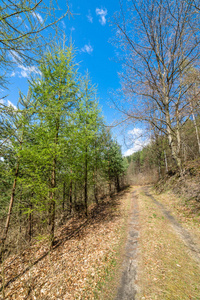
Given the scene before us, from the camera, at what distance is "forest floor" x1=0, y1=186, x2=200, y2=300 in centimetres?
336

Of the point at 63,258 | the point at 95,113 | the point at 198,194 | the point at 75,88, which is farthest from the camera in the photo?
the point at 95,113

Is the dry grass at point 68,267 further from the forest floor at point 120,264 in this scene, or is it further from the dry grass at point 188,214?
the dry grass at point 188,214

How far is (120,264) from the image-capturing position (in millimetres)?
4355

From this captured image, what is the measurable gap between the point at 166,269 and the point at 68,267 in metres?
3.87

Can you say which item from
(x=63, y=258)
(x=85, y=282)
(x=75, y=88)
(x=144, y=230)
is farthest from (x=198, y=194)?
(x=75, y=88)

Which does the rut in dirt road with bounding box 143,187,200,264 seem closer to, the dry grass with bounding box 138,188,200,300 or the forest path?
the forest path

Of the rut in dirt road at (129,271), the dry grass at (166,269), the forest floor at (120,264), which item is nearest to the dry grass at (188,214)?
the forest floor at (120,264)

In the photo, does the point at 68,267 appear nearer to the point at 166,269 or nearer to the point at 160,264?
the point at 160,264

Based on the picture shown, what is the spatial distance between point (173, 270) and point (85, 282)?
2.95 metres

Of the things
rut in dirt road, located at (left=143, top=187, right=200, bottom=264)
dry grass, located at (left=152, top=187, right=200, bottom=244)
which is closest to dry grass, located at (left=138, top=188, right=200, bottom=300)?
rut in dirt road, located at (left=143, top=187, right=200, bottom=264)

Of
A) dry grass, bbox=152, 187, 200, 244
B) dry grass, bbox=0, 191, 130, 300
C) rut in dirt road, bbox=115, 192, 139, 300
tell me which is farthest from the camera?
dry grass, bbox=152, 187, 200, 244

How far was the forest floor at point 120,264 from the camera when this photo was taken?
336 centimetres

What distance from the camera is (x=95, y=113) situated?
9.54 metres

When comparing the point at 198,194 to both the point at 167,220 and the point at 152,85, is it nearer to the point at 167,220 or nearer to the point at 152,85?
the point at 167,220
